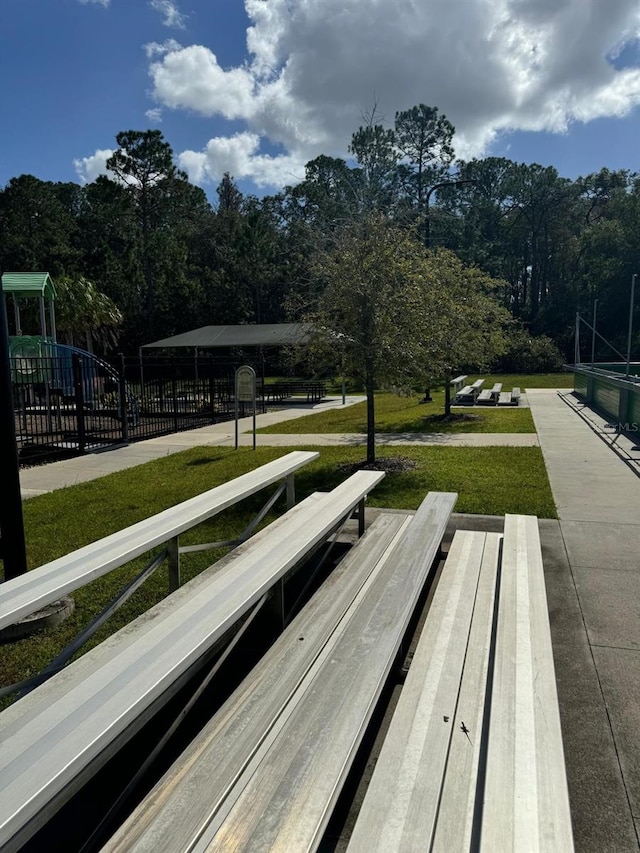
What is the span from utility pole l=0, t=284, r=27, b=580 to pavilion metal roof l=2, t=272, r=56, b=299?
15.9 meters

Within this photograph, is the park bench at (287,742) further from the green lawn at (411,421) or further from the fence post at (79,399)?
the green lawn at (411,421)

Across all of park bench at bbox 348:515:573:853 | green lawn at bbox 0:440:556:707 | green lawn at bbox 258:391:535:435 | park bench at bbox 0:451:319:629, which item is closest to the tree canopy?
green lawn at bbox 0:440:556:707

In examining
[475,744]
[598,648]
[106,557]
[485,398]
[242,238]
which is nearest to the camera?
[475,744]

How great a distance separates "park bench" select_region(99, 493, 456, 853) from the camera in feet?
5.30

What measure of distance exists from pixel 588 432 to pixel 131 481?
9025mm

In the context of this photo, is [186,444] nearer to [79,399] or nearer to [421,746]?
[79,399]

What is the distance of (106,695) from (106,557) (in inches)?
44.3

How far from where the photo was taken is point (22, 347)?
1667 cm

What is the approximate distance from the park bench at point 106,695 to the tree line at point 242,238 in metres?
35.8

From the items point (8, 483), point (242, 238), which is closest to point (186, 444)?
point (8, 483)

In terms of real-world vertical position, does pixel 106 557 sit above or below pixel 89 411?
above

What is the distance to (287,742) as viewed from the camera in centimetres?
196

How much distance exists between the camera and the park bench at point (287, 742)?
161cm

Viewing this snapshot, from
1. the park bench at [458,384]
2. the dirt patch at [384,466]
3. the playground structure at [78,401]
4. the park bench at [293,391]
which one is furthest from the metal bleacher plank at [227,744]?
the park bench at [293,391]
